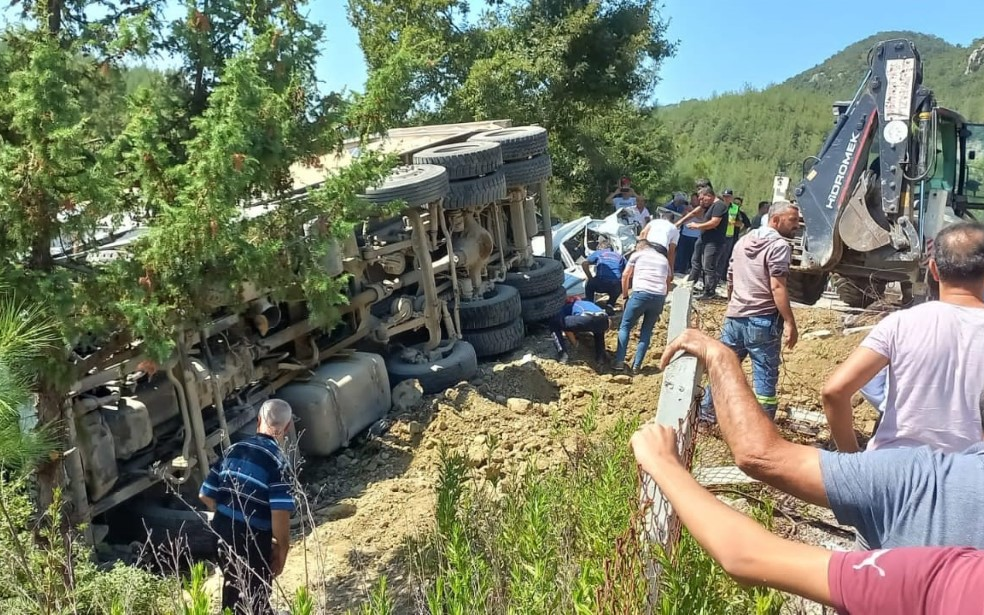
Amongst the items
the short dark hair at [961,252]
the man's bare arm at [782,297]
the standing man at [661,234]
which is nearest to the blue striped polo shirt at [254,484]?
the short dark hair at [961,252]

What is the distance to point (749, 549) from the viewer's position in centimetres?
144

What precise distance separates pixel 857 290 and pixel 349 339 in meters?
6.32

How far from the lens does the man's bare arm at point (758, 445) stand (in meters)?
1.80

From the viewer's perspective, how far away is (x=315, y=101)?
3900 millimetres

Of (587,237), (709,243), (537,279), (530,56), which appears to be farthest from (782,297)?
(530,56)

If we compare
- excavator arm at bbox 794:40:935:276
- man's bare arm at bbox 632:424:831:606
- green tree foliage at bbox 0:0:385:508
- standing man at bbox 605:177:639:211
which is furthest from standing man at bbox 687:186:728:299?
man's bare arm at bbox 632:424:831:606

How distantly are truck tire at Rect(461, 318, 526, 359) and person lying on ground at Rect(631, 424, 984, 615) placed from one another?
20.9ft

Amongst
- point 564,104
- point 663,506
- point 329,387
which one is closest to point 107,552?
point 329,387

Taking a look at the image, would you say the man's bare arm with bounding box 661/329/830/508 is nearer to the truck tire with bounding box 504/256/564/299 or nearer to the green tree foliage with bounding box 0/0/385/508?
the green tree foliage with bounding box 0/0/385/508

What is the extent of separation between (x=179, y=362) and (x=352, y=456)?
72.3 inches

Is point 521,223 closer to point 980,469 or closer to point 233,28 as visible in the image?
point 233,28

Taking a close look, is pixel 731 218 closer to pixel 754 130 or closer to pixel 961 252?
pixel 961 252

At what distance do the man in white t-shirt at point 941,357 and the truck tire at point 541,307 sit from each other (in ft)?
17.9

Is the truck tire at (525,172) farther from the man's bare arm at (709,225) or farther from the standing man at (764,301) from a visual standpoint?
the standing man at (764,301)
